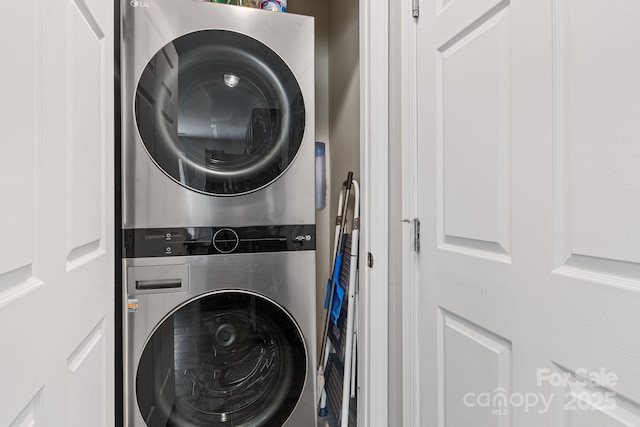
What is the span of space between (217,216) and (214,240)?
0.29ft

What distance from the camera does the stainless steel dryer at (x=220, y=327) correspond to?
1125mm

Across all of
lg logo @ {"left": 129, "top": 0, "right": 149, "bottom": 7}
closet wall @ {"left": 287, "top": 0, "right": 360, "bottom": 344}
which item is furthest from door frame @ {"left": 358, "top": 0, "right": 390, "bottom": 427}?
lg logo @ {"left": 129, "top": 0, "right": 149, "bottom": 7}

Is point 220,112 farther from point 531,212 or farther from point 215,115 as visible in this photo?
point 531,212

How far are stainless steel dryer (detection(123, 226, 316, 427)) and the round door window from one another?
229 mm

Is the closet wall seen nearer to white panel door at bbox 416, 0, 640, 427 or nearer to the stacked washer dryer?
the stacked washer dryer

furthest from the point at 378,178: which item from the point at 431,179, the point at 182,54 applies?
the point at 182,54

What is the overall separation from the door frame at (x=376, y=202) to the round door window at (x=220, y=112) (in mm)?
279

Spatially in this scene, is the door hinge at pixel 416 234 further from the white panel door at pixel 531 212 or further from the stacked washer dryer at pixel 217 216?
the stacked washer dryer at pixel 217 216

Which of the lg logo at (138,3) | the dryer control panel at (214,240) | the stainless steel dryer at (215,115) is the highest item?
the lg logo at (138,3)
